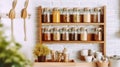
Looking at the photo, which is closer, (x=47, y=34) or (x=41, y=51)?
(x=41, y=51)

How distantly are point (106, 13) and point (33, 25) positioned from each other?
0.99 m

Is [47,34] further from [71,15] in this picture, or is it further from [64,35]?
[71,15]

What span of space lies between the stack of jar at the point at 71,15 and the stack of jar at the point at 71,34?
0.38 feet

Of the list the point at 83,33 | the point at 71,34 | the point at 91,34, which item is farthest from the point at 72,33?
the point at 91,34

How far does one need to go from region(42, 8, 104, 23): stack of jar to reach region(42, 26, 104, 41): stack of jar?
0.38ft

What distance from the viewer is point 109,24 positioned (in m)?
3.55

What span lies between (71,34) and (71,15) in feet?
0.83

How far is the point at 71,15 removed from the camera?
347 centimetres

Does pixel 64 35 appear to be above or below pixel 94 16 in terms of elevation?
below

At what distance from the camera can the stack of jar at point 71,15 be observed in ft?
11.3

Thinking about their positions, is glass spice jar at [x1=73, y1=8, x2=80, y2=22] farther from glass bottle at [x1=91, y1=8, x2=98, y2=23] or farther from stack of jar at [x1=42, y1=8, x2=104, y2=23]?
glass bottle at [x1=91, y1=8, x2=98, y2=23]

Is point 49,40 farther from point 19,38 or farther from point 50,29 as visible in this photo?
point 19,38

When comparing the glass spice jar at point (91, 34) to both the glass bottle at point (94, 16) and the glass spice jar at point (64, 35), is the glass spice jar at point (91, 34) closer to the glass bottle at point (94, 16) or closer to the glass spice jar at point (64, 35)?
the glass bottle at point (94, 16)

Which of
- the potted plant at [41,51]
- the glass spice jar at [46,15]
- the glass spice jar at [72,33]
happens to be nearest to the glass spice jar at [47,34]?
the glass spice jar at [46,15]
